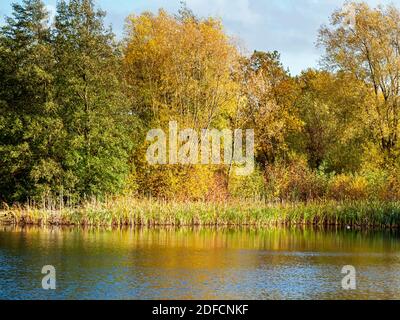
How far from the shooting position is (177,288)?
54.5 feet

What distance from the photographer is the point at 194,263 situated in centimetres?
2034

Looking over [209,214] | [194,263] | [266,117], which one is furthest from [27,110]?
[194,263]

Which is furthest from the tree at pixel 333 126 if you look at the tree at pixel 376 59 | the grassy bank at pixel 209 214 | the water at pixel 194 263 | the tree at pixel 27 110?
the tree at pixel 27 110

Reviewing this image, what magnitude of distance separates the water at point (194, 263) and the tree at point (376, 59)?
44.5 ft

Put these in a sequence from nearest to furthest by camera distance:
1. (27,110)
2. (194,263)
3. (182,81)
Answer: (194,263) < (27,110) < (182,81)

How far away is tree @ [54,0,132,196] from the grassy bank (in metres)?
2.71

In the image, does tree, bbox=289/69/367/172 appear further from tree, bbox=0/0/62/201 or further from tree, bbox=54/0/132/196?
tree, bbox=0/0/62/201

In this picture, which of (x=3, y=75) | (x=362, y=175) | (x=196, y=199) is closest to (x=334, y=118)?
(x=362, y=175)

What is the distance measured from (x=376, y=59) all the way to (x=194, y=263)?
24.6 meters

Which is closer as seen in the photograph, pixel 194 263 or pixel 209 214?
pixel 194 263

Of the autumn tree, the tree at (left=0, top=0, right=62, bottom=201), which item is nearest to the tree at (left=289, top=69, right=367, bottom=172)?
the autumn tree

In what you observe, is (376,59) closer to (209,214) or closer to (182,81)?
(182,81)

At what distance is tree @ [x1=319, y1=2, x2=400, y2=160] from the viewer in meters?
41.0

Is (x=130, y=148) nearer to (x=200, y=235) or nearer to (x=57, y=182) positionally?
(x=57, y=182)
